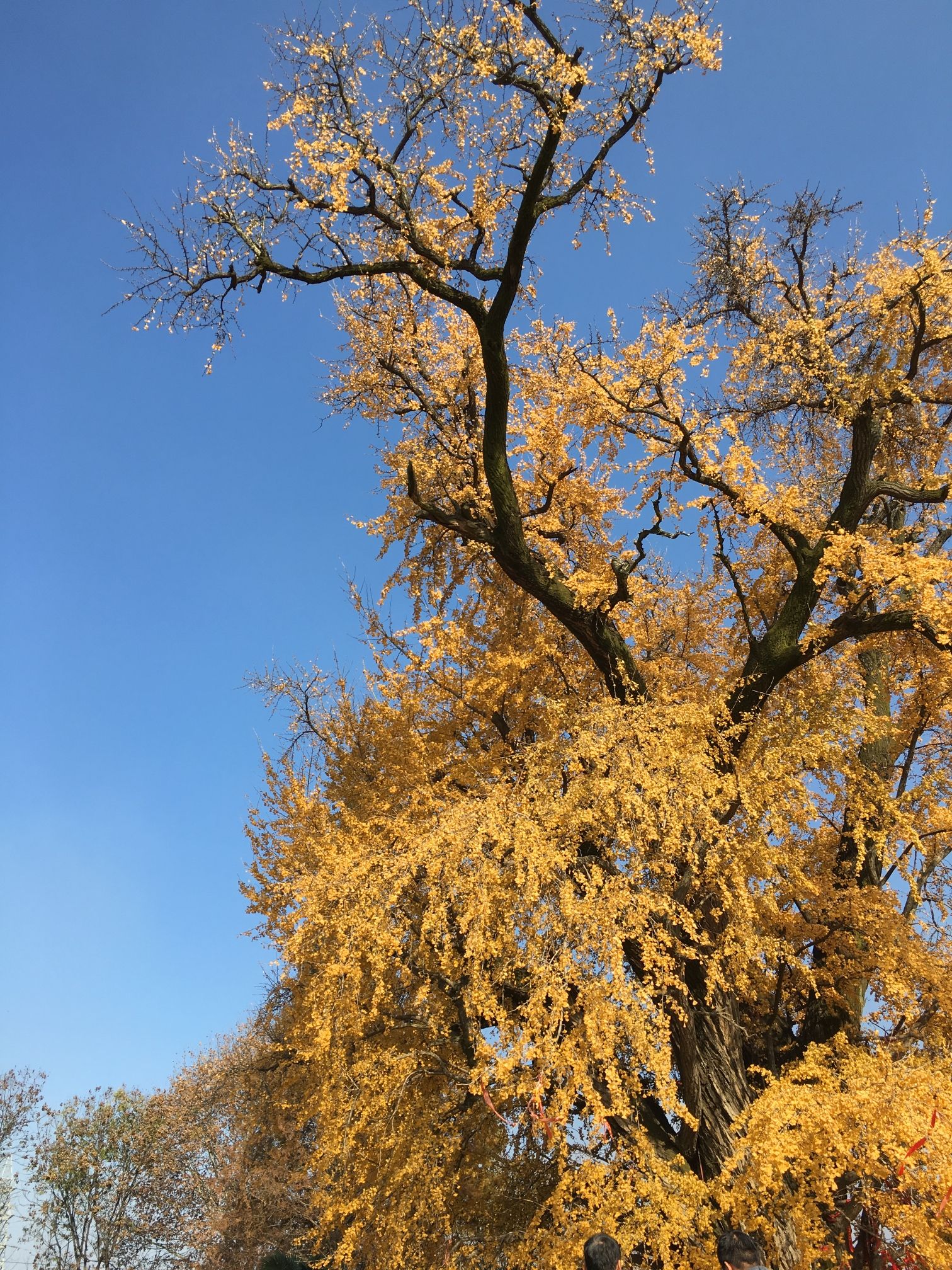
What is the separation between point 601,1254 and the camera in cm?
386

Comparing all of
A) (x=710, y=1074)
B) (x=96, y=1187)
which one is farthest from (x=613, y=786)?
(x=96, y=1187)

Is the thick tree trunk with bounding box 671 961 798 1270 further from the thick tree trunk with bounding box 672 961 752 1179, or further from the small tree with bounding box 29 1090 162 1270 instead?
the small tree with bounding box 29 1090 162 1270

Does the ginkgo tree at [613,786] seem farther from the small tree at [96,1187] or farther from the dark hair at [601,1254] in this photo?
the small tree at [96,1187]

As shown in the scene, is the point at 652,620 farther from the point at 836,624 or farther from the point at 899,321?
the point at 899,321

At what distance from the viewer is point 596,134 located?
9156mm

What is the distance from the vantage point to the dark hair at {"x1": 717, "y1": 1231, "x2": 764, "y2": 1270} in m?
4.05

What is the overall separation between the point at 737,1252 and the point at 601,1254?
2.40 ft

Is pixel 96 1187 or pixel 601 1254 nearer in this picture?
pixel 601 1254

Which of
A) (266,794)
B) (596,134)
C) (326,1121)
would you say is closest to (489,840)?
(326,1121)

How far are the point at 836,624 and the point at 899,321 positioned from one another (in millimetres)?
4171

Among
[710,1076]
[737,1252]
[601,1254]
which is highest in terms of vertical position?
[710,1076]

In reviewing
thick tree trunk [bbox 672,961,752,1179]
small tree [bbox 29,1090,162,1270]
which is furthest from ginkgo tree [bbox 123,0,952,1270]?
small tree [bbox 29,1090,162,1270]

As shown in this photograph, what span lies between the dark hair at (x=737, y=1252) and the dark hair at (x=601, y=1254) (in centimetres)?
57

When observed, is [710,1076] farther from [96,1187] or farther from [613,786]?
[96,1187]
